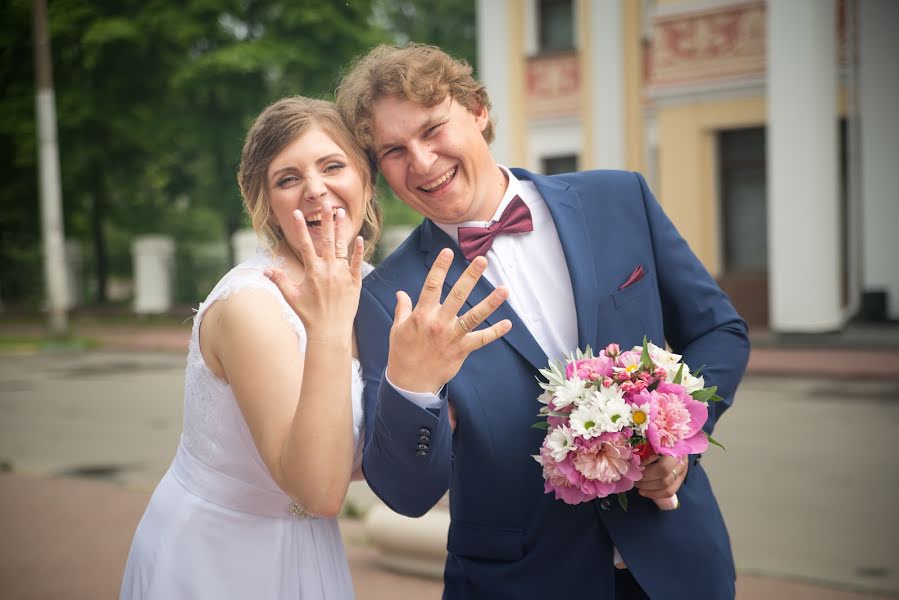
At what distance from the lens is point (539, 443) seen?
220 cm

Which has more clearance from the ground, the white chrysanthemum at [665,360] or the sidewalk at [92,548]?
the white chrysanthemum at [665,360]

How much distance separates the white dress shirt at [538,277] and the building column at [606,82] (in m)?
14.4

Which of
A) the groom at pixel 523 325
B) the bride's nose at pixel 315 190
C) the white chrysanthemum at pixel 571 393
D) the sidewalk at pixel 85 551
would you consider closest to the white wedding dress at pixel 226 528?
the bride's nose at pixel 315 190

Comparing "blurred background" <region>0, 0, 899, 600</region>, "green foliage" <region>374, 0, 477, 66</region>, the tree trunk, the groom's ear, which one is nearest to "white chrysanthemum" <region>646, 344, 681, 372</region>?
the groom's ear

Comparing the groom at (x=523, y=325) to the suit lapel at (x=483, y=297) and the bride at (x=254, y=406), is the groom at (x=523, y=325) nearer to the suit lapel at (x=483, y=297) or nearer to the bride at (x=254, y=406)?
the suit lapel at (x=483, y=297)

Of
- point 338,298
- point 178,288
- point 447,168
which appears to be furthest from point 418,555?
point 178,288

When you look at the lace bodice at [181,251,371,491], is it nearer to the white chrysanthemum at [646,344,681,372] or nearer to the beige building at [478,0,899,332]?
the white chrysanthemum at [646,344,681,372]

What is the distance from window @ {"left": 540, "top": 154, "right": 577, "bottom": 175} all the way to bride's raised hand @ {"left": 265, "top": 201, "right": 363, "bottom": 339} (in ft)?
52.6

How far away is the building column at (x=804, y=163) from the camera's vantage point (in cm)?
1327

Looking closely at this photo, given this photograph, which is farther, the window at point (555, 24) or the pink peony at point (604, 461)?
the window at point (555, 24)

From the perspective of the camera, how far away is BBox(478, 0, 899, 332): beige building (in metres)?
13.4

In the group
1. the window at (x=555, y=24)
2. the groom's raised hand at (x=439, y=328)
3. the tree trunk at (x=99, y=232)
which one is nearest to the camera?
the groom's raised hand at (x=439, y=328)

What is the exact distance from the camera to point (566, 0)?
17.3 metres

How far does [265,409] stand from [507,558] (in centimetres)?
69
